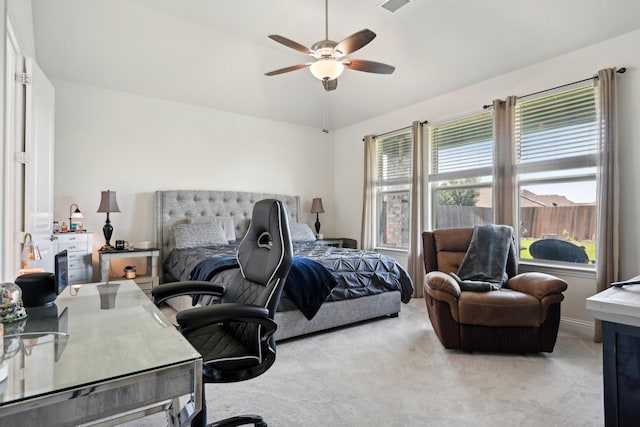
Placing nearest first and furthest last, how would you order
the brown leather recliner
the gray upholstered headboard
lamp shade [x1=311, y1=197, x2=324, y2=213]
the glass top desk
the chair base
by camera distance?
the glass top desk
the chair base
the brown leather recliner
the gray upholstered headboard
lamp shade [x1=311, y1=197, x2=324, y2=213]

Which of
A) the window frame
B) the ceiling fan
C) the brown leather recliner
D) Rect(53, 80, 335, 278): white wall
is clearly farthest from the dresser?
Rect(53, 80, 335, 278): white wall

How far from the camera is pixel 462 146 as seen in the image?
173 inches

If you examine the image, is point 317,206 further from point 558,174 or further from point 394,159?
point 558,174

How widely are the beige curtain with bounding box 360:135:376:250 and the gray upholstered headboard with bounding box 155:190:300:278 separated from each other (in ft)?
4.56

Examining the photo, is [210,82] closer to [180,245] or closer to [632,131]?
[180,245]

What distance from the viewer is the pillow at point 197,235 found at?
4289mm

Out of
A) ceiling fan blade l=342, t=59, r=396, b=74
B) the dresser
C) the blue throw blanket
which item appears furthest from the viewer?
the blue throw blanket

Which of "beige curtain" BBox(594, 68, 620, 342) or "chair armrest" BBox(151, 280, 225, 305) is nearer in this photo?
"chair armrest" BBox(151, 280, 225, 305)

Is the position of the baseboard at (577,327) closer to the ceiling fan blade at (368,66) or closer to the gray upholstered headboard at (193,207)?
the ceiling fan blade at (368,66)

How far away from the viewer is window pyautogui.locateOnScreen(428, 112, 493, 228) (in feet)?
13.7

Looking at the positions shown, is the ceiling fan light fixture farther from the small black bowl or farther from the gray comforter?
the small black bowl

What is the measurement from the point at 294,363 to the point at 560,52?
12.7 feet

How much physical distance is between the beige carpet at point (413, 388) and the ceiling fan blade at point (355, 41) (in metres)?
2.44

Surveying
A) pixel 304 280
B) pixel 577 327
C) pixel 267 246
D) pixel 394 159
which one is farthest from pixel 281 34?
pixel 577 327
